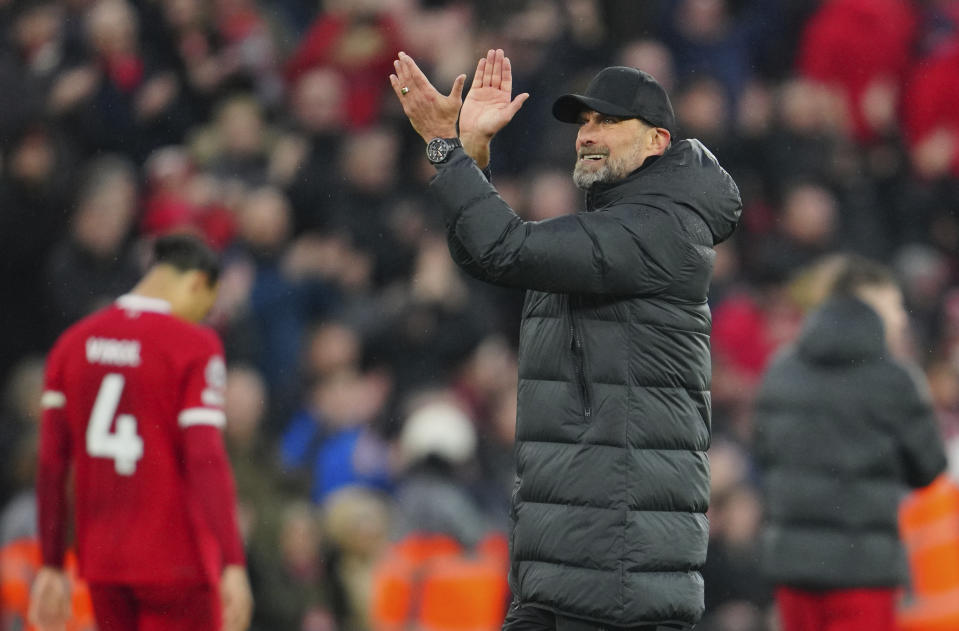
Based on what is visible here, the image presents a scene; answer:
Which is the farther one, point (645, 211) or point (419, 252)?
point (419, 252)

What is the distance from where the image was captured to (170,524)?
6012 mm

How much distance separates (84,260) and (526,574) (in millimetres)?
5303

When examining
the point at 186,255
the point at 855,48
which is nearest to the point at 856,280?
the point at 186,255

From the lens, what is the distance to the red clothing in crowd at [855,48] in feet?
42.8

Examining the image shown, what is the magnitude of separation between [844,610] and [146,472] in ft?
9.13

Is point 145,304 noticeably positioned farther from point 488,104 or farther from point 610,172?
point 610,172

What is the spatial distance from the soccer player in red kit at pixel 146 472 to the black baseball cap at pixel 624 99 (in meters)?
1.94

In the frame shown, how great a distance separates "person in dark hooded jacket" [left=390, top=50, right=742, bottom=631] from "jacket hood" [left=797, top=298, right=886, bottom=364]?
2085 mm

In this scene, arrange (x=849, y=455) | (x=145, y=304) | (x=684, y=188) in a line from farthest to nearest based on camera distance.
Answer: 1. (x=849, y=455)
2. (x=145, y=304)
3. (x=684, y=188)

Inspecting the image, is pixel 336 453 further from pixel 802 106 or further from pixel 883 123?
pixel 883 123

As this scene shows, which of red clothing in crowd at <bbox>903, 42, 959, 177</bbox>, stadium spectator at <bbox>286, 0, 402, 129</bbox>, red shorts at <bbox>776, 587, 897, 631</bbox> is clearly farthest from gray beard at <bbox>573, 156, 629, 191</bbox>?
red clothing in crowd at <bbox>903, 42, 959, 177</bbox>

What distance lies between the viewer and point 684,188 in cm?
463

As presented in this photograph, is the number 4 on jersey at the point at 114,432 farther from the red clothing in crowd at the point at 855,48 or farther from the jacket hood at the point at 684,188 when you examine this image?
the red clothing in crowd at the point at 855,48

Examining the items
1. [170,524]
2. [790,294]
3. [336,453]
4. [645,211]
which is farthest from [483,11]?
[645,211]
